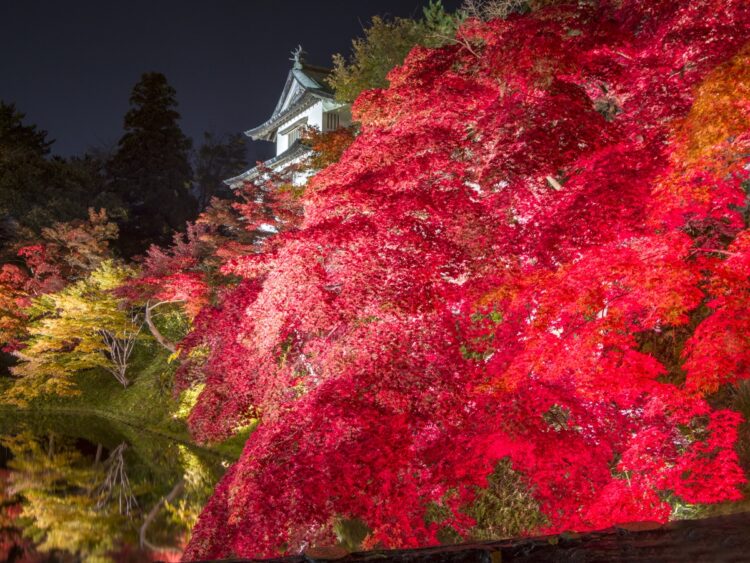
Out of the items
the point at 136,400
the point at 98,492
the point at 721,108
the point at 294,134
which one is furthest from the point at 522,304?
the point at 294,134

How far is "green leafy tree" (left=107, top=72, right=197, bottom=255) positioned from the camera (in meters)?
31.7

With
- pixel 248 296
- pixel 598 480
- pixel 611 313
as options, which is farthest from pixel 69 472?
pixel 611 313

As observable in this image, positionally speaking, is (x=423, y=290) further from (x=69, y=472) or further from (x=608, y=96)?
(x=69, y=472)

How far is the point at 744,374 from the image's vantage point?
484 cm

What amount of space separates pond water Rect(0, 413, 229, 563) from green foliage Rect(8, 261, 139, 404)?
2.06 metres

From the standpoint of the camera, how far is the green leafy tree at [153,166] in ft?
104

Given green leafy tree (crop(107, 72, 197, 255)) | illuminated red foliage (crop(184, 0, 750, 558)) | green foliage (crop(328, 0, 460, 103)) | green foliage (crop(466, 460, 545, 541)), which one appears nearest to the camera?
illuminated red foliage (crop(184, 0, 750, 558))

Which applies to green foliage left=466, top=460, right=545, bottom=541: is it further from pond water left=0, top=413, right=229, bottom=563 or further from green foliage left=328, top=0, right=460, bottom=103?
green foliage left=328, top=0, right=460, bottom=103

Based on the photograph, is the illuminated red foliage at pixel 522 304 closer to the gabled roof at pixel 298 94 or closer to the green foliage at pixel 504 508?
the green foliage at pixel 504 508

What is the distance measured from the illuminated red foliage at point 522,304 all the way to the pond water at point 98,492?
449 cm

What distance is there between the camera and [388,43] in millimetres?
15211

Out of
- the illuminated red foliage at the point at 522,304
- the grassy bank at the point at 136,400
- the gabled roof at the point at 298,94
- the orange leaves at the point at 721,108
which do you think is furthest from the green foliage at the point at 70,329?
the orange leaves at the point at 721,108

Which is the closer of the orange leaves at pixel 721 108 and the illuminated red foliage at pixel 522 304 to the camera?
the orange leaves at pixel 721 108

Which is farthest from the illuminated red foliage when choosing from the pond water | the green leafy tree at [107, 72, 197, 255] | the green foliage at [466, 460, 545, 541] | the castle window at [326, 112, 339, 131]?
the green leafy tree at [107, 72, 197, 255]
